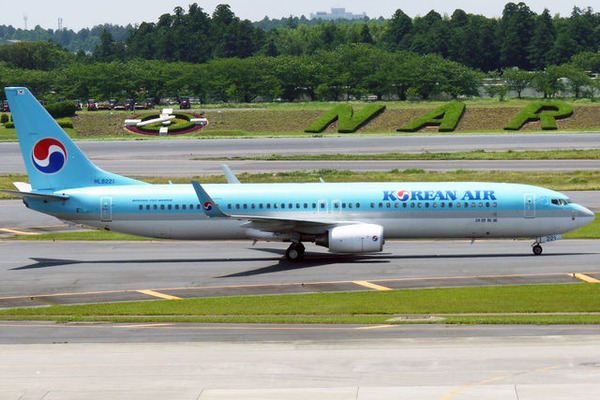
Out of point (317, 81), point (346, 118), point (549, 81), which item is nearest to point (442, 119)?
point (346, 118)

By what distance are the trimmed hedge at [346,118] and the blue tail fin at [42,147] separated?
339 feet

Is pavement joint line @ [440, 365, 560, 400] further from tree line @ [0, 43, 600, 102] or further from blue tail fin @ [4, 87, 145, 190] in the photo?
tree line @ [0, 43, 600, 102]

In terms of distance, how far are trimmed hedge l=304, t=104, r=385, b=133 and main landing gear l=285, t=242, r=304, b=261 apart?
102929 mm

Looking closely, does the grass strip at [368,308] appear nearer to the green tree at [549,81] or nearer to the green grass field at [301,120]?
the green grass field at [301,120]

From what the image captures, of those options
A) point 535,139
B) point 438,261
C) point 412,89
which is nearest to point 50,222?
point 438,261

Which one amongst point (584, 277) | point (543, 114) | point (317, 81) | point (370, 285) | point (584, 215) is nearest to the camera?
point (370, 285)

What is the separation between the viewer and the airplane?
47.3 m

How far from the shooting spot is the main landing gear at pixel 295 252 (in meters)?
47.8

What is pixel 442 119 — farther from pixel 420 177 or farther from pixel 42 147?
pixel 42 147

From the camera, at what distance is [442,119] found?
495 feet

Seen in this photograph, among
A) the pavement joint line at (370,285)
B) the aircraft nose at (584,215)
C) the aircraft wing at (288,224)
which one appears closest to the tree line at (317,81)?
the aircraft nose at (584,215)

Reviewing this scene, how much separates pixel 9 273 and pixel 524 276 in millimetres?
25232

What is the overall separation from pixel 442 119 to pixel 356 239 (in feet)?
354

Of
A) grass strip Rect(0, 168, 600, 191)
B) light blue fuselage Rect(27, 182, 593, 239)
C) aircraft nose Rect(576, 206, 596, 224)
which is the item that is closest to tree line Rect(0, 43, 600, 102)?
grass strip Rect(0, 168, 600, 191)
